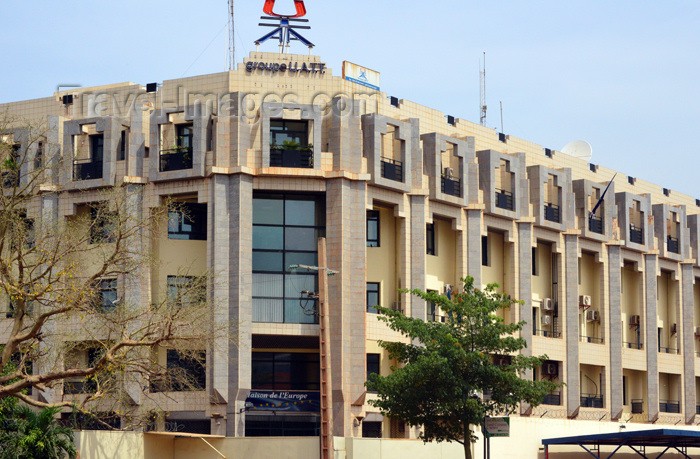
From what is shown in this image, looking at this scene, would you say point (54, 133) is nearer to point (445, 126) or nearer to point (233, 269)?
point (233, 269)

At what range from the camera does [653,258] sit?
63875 millimetres

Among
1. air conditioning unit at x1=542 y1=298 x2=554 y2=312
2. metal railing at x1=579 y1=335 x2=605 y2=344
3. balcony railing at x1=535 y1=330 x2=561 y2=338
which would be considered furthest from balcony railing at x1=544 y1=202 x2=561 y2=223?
metal railing at x1=579 y1=335 x2=605 y2=344

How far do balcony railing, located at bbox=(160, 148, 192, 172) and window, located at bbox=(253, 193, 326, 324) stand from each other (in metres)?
3.26

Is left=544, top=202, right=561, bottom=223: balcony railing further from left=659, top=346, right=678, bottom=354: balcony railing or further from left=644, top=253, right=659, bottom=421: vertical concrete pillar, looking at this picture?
left=659, top=346, right=678, bottom=354: balcony railing

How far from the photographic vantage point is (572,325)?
57.0 meters

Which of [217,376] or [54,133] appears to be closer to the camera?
[217,376]

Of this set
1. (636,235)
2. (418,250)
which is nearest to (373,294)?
(418,250)

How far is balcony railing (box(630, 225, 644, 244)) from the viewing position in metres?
62.8

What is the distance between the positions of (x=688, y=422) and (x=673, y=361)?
3.59 m

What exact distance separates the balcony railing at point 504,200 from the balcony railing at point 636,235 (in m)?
11.2

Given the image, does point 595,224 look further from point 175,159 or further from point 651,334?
point 175,159

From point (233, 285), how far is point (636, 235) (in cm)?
2771

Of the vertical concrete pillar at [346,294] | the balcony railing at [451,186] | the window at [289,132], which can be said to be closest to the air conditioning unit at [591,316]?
the balcony railing at [451,186]

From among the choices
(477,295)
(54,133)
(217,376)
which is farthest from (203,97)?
(477,295)
